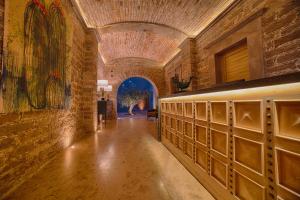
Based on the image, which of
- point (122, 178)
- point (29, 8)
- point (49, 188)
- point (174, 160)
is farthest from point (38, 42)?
point (174, 160)

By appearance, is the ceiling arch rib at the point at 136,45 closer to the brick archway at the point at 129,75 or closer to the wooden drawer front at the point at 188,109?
the brick archway at the point at 129,75

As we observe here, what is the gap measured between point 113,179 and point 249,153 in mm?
1471

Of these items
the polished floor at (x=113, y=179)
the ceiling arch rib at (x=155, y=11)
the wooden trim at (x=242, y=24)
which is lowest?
the polished floor at (x=113, y=179)

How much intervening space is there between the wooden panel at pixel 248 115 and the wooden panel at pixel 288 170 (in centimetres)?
19

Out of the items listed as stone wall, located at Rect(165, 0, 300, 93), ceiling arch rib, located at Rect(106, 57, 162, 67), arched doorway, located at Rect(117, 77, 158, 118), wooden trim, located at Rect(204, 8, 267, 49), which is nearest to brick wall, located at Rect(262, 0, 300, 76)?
stone wall, located at Rect(165, 0, 300, 93)

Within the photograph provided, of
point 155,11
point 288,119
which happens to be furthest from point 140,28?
point 288,119

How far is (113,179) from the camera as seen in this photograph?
1.77 metres

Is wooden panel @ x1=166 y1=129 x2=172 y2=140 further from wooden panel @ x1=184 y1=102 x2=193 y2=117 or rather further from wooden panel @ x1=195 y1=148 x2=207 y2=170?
wooden panel @ x1=195 y1=148 x2=207 y2=170

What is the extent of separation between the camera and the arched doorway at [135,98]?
443 inches

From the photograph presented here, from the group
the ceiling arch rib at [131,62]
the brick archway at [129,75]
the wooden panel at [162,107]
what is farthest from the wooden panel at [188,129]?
the ceiling arch rib at [131,62]

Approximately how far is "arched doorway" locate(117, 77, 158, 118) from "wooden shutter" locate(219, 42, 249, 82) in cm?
714

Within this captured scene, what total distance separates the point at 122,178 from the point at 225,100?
4.80ft

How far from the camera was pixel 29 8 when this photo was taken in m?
1.79

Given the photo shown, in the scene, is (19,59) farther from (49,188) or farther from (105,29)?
(105,29)
